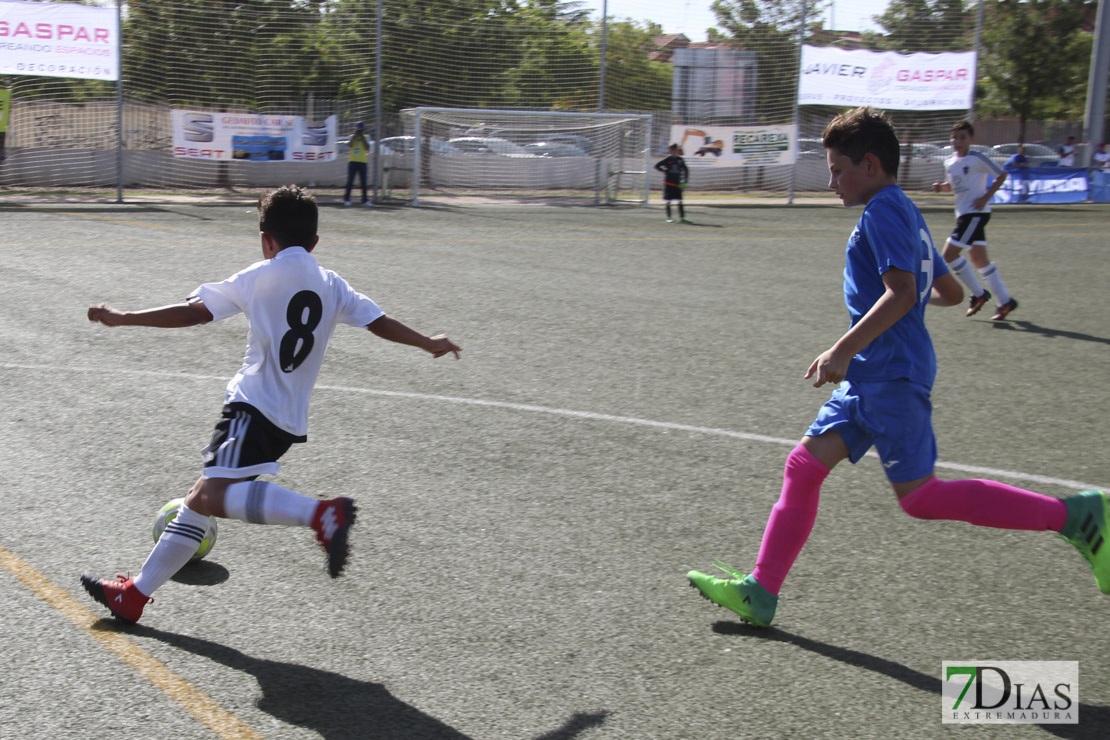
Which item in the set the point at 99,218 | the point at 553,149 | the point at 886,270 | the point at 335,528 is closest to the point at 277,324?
the point at 335,528

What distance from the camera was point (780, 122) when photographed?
26.2m

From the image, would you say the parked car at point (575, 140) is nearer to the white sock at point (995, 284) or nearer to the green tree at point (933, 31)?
the green tree at point (933, 31)

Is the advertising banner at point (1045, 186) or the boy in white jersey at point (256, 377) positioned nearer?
the boy in white jersey at point (256, 377)

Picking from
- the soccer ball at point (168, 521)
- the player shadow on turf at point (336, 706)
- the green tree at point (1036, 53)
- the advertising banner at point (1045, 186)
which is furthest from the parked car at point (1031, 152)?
the player shadow on turf at point (336, 706)

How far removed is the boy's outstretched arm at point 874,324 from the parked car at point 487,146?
23108mm

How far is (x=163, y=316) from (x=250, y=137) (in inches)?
803

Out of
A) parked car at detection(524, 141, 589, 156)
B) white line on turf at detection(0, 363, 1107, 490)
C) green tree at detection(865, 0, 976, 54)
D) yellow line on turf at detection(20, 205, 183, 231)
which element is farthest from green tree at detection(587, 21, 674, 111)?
white line on turf at detection(0, 363, 1107, 490)

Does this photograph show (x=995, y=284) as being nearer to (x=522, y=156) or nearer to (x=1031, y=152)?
(x=522, y=156)

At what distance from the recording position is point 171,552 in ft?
11.7

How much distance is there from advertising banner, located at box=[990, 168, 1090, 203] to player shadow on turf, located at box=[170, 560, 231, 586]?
26230mm

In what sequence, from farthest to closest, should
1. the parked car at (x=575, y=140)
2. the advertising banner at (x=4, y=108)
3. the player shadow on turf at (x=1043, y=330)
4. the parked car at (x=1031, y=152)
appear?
1. the parked car at (x=1031, y=152)
2. the parked car at (x=575, y=140)
3. the advertising banner at (x=4, y=108)
4. the player shadow on turf at (x=1043, y=330)

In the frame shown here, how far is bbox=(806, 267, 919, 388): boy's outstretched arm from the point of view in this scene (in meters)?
3.25

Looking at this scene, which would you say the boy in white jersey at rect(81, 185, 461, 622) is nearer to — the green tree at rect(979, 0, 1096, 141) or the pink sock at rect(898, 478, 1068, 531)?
the pink sock at rect(898, 478, 1068, 531)

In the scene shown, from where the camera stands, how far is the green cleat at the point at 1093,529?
3422mm
